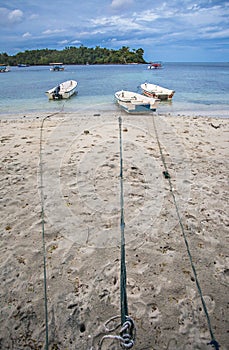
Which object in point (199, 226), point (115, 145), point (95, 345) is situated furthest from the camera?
point (115, 145)

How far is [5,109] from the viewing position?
586 inches

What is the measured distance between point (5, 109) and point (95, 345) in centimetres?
1595

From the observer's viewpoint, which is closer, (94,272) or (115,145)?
(94,272)

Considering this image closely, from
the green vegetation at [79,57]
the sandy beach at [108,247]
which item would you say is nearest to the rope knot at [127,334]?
the sandy beach at [108,247]

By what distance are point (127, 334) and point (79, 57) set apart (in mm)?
140661

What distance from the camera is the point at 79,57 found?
124 m

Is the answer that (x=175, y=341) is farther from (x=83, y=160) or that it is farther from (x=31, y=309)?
(x=83, y=160)

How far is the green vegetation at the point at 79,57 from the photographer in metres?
117

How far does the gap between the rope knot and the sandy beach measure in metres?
0.05

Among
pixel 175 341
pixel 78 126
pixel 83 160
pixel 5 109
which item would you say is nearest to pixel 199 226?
pixel 175 341

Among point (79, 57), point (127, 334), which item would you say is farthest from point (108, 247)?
point (79, 57)

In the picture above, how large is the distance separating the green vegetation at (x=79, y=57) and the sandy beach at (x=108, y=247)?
126m

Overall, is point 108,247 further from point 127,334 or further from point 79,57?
point 79,57

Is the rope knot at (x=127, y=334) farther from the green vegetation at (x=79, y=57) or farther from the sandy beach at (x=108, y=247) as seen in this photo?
the green vegetation at (x=79, y=57)
